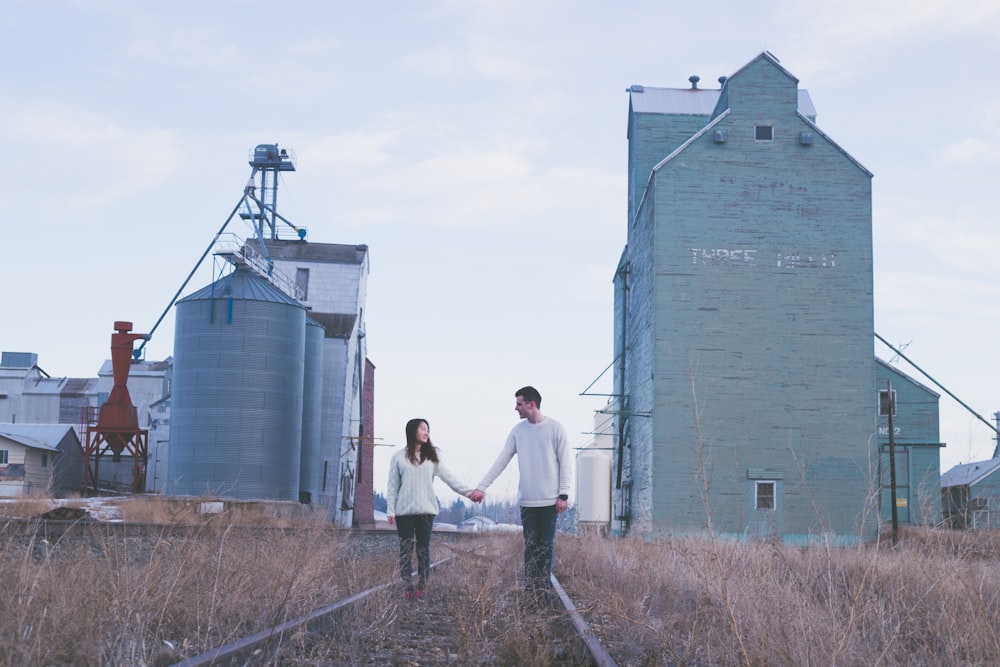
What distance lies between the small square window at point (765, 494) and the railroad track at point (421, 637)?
22.0 metres

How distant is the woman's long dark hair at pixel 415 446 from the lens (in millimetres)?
9109

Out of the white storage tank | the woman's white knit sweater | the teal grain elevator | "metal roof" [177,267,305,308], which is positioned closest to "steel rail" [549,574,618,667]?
the woman's white knit sweater

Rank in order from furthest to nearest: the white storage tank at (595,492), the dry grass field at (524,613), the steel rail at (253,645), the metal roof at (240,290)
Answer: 1. the white storage tank at (595,492)
2. the metal roof at (240,290)
3. the dry grass field at (524,613)
4. the steel rail at (253,645)

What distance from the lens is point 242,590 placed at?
6.90 metres

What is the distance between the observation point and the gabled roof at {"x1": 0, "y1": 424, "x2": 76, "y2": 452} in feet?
168

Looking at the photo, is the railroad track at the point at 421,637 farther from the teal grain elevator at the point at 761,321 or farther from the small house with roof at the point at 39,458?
the small house with roof at the point at 39,458

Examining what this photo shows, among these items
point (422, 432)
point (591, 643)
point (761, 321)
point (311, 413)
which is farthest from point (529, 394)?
point (311, 413)

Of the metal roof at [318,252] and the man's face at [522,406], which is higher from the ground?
the metal roof at [318,252]

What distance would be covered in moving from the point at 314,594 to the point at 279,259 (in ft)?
146

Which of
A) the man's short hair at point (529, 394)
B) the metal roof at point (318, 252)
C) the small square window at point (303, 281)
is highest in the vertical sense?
the metal roof at point (318, 252)

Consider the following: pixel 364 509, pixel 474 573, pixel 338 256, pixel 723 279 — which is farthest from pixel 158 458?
pixel 474 573

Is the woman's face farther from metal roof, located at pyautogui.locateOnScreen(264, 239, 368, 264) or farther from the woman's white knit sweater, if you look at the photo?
metal roof, located at pyautogui.locateOnScreen(264, 239, 368, 264)

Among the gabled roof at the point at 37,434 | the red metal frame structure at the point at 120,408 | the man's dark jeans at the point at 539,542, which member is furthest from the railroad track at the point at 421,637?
the gabled roof at the point at 37,434

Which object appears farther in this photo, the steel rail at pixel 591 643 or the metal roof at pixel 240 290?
the metal roof at pixel 240 290
